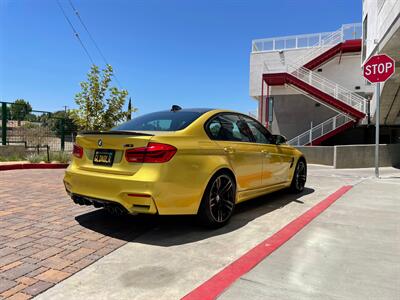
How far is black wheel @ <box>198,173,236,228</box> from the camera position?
4.46 m

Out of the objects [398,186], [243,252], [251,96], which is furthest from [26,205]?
[251,96]

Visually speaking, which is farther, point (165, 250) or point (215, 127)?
point (215, 127)

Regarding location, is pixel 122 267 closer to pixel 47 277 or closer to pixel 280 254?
pixel 47 277

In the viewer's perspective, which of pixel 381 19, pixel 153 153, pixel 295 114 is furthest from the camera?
pixel 295 114

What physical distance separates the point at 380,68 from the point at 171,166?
340 inches

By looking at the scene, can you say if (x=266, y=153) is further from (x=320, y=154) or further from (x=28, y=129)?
(x=28, y=129)

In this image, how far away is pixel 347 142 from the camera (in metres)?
21.7

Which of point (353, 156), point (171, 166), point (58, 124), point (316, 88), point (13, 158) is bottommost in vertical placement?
point (13, 158)

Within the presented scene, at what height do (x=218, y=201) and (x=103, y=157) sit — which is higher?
(x=103, y=157)

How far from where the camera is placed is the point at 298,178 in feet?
24.0

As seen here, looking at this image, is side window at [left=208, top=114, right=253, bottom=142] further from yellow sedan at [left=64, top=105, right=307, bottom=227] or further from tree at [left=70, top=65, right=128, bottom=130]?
tree at [left=70, top=65, right=128, bottom=130]

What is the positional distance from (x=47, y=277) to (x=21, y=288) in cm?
24

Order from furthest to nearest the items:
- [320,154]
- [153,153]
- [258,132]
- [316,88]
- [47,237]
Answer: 1. [316,88]
2. [320,154]
3. [258,132]
4. [47,237]
5. [153,153]

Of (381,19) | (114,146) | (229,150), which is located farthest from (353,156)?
(114,146)
